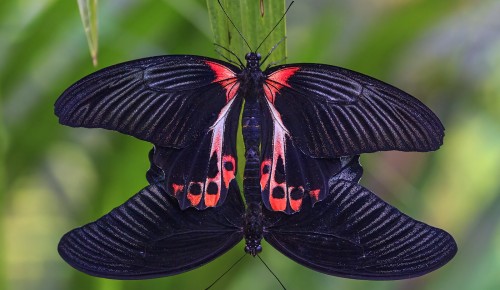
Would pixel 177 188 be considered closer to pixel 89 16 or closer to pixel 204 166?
pixel 204 166

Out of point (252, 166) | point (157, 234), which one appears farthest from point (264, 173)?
point (157, 234)

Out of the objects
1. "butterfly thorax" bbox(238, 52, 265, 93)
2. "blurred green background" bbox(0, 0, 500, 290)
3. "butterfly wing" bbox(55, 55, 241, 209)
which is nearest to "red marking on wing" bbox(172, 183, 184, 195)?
"butterfly wing" bbox(55, 55, 241, 209)

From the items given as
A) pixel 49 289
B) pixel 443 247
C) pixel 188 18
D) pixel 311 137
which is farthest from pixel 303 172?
pixel 49 289

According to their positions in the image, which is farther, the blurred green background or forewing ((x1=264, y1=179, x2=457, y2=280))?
the blurred green background

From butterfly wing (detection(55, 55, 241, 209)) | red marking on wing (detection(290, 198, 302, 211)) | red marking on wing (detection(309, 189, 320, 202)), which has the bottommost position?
red marking on wing (detection(290, 198, 302, 211))

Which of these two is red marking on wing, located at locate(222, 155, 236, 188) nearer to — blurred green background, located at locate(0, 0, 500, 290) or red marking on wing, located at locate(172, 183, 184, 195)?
red marking on wing, located at locate(172, 183, 184, 195)

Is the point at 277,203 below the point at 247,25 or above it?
below

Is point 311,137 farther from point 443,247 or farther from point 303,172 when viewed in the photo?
point 443,247
